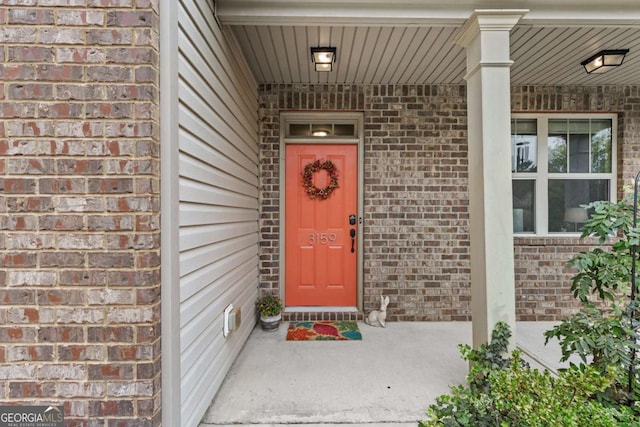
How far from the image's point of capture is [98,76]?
1.30 meters

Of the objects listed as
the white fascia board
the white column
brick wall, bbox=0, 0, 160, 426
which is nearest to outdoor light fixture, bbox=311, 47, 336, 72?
the white fascia board

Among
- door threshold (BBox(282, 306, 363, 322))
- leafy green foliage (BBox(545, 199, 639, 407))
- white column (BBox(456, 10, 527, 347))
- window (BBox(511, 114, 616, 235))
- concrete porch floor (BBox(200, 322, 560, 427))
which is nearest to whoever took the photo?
leafy green foliage (BBox(545, 199, 639, 407))

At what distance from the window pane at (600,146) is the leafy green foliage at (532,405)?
3081 millimetres

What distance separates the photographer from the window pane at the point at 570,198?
3.50 metres

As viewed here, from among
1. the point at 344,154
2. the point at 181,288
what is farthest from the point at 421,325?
the point at 181,288

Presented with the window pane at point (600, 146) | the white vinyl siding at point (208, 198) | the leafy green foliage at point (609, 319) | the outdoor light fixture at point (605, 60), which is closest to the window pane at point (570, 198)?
the window pane at point (600, 146)

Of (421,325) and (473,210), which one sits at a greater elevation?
(473,210)

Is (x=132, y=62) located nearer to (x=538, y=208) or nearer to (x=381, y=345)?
(x=381, y=345)

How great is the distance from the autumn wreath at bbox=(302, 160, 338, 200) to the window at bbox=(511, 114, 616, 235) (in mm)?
2025

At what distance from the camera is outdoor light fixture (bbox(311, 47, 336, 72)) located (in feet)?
8.37

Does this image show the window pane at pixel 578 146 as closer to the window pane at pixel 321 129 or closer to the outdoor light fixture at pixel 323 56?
the window pane at pixel 321 129

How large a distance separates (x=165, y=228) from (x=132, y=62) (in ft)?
2.32

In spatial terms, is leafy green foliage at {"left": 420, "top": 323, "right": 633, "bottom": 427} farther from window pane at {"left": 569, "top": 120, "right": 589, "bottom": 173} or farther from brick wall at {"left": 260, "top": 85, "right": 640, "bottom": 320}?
window pane at {"left": 569, "top": 120, "right": 589, "bottom": 173}

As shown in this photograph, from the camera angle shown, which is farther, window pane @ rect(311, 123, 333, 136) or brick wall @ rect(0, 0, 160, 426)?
window pane @ rect(311, 123, 333, 136)
